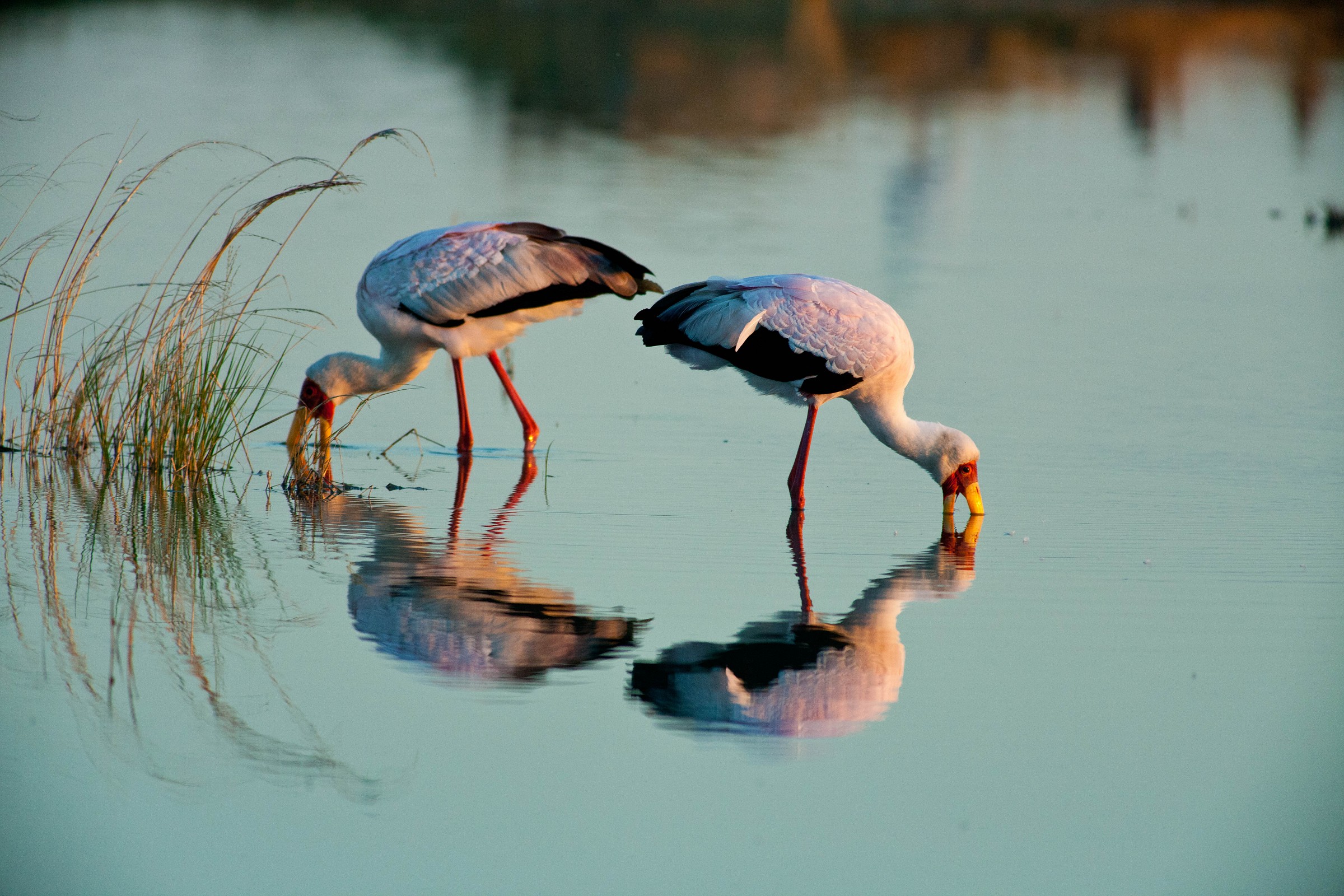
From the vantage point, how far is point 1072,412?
32.7 feet

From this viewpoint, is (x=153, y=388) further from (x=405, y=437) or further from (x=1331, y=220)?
(x=1331, y=220)

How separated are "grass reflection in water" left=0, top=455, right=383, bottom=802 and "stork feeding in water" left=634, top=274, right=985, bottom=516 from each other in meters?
2.28

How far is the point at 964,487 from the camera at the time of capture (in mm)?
7641

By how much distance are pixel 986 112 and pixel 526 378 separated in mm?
19431

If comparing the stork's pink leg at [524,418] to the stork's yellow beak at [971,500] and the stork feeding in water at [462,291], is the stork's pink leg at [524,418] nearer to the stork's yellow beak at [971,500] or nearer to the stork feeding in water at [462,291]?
the stork feeding in water at [462,291]

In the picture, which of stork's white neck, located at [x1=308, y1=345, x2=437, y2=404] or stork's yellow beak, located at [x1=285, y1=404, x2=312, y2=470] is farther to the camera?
stork's white neck, located at [x1=308, y1=345, x2=437, y2=404]

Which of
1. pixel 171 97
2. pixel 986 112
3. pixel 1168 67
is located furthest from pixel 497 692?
pixel 1168 67

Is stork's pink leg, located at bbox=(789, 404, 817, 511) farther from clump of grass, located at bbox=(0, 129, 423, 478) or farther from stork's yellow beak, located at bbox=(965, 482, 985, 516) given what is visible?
clump of grass, located at bbox=(0, 129, 423, 478)

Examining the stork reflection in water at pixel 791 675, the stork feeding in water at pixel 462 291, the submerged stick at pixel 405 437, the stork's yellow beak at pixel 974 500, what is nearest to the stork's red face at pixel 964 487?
the stork's yellow beak at pixel 974 500

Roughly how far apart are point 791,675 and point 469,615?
1.14 meters

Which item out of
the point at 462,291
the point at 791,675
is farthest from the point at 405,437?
the point at 791,675

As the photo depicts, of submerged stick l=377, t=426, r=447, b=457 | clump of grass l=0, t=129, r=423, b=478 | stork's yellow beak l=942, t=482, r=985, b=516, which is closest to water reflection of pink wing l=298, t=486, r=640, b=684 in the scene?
clump of grass l=0, t=129, r=423, b=478

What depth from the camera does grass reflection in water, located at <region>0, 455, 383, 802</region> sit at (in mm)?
4547

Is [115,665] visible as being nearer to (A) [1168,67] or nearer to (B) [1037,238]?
(B) [1037,238]
